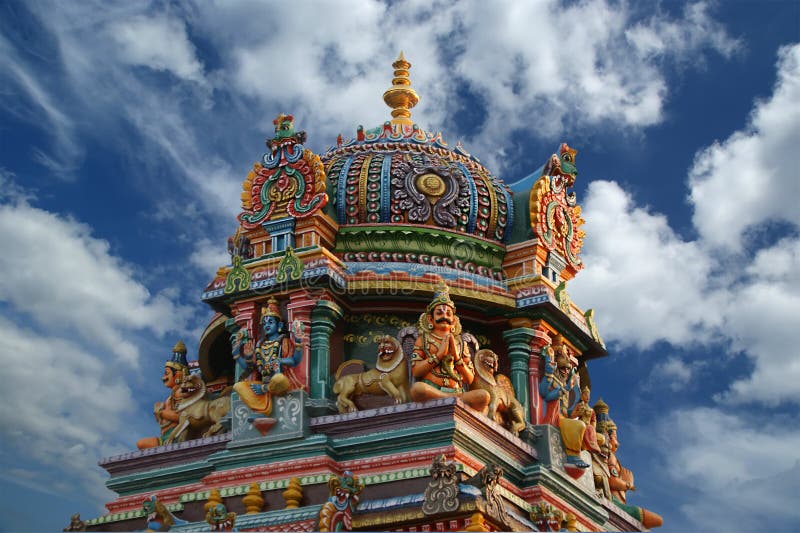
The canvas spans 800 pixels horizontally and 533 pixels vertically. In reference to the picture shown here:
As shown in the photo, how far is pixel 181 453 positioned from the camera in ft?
74.4

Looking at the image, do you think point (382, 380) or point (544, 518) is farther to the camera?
point (382, 380)

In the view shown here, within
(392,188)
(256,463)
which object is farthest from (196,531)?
(392,188)

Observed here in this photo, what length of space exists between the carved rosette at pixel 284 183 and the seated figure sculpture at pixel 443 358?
11.3ft

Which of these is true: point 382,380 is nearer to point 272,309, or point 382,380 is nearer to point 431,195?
point 272,309

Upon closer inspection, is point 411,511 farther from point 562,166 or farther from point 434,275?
point 562,166

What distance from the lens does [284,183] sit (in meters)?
24.0

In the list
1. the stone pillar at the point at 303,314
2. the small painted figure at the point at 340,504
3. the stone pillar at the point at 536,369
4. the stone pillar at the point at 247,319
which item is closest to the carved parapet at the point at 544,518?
the stone pillar at the point at 536,369

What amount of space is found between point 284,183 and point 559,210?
A: 5006 mm

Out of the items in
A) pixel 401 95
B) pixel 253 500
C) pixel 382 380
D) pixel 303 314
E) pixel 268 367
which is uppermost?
pixel 401 95

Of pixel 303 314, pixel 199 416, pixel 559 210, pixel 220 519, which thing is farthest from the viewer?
pixel 559 210

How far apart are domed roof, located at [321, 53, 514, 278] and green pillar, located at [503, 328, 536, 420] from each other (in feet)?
5.26

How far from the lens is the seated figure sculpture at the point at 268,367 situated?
21.6 meters

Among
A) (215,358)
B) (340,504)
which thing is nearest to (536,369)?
(340,504)

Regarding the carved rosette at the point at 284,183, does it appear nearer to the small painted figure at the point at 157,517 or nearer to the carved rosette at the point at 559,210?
the carved rosette at the point at 559,210
